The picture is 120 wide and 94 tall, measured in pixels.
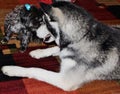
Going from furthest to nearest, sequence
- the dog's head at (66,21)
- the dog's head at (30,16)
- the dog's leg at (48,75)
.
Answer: the dog's head at (30,16), the dog's leg at (48,75), the dog's head at (66,21)

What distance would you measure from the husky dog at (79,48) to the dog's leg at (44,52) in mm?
276

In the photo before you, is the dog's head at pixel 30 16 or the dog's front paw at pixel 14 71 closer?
the dog's front paw at pixel 14 71

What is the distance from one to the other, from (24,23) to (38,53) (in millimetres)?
269

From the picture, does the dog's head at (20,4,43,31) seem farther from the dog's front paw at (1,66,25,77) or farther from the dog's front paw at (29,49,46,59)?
the dog's front paw at (1,66,25,77)

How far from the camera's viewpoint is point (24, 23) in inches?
85.5

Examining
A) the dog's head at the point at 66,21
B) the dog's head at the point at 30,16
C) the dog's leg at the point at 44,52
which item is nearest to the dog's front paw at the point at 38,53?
the dog's leg at the point at 44,52

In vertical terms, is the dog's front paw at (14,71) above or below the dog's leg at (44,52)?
below

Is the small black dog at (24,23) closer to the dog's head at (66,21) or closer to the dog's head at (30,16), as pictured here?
the dog's head at (30,16)

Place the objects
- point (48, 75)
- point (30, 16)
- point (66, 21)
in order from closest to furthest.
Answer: point (66, 21)
point (48, 75)
point (30, 16)

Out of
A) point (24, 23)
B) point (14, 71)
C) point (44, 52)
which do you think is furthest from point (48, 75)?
point (24, 23)

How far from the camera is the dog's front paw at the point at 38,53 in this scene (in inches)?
85.6

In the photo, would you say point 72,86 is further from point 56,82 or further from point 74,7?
point 74,7

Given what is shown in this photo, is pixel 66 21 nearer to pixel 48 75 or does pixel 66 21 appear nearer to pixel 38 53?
pixel 48 75

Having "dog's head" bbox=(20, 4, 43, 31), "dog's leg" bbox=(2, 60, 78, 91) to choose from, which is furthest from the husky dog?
"dog's head" bbox=(20, 4, 43, 31)
